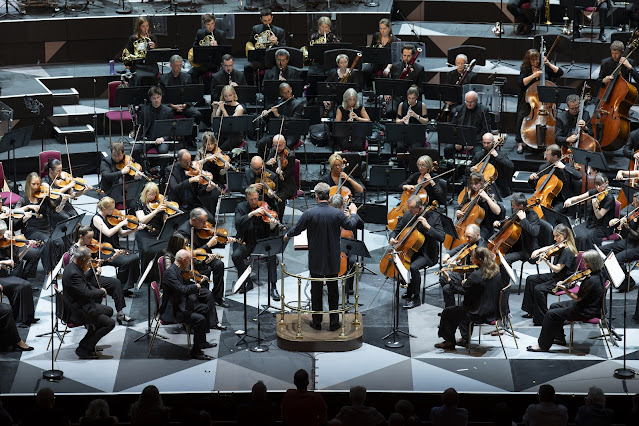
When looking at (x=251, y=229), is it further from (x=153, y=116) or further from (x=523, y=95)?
(x=523, y=95)

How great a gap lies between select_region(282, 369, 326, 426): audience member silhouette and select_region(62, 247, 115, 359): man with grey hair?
246 cm

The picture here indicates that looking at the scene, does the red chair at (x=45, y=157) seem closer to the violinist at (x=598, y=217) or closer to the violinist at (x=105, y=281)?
the violinist at (x=105, y=281)

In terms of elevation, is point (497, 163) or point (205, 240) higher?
point (497, 163)

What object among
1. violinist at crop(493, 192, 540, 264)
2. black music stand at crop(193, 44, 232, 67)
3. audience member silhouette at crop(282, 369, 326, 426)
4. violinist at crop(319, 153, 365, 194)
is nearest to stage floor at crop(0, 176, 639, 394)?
violinist at crop(493, 192, 540, 264)

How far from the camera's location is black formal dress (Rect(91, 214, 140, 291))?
11047 millimetres

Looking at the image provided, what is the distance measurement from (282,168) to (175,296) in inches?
124

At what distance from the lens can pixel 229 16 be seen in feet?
52.0

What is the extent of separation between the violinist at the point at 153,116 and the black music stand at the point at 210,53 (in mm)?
1338

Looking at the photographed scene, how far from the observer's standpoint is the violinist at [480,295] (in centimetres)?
978

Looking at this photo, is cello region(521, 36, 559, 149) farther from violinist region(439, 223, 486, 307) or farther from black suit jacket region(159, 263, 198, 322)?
black suit jacket region(159, 263, 198, 322)

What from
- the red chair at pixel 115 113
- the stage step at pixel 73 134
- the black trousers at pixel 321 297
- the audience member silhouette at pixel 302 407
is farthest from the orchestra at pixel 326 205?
the audience member silhouette at pixel 302 407

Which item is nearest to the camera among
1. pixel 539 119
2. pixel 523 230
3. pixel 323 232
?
pixel 323 232

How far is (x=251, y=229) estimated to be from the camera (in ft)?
36.8

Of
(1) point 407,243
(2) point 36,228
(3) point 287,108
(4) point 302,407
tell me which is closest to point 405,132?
(3) point 287,108
